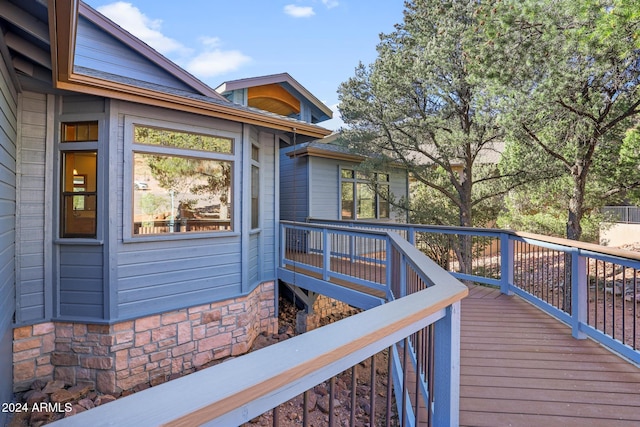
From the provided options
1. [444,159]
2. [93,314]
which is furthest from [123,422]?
[444,159]

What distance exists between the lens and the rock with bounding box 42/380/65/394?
4066mm

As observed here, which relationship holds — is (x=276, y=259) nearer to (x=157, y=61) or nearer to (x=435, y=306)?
(x=157, y=61)

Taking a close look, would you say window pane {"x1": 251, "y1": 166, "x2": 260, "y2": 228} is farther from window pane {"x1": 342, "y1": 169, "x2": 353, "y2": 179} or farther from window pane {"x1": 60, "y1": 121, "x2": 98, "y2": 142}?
window pane {"x1": 342, "y1": 169, "x2": 353, "y2": 179}

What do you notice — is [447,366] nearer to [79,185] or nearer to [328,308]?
[79,185]

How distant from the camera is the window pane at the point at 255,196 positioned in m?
5.97

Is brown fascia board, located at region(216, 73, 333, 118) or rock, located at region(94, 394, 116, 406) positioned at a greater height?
brown fascia board, located at region(216, 73, 333, 118)

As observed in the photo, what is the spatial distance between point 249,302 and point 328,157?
472 cm

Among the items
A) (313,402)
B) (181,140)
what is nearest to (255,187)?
(181,140)

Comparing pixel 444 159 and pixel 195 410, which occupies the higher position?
pixel 444 159

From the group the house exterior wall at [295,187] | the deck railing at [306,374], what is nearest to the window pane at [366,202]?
the house exterior wall at [295,187]

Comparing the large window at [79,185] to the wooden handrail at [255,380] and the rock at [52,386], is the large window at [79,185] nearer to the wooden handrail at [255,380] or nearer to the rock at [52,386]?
the rock at [52,386]

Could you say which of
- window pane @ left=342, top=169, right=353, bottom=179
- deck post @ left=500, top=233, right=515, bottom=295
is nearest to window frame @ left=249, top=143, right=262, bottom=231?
window pane @ left=342, top=169, right=353, bottom=179

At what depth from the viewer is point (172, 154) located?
189 inches

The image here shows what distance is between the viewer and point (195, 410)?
0.66 metres
